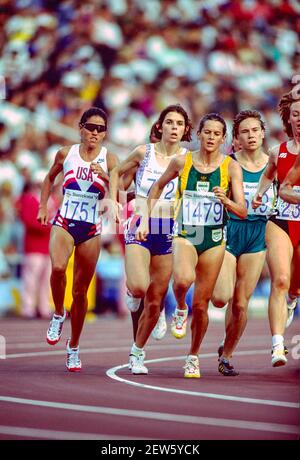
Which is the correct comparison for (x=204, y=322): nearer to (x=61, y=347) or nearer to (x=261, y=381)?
(x=261, y=381)

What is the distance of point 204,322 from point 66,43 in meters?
13.0

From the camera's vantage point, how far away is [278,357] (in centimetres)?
1005

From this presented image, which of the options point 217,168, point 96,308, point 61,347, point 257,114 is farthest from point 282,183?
point 96,308

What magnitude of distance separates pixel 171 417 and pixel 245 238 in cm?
366

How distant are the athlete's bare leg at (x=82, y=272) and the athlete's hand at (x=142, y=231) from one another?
0.64 metres

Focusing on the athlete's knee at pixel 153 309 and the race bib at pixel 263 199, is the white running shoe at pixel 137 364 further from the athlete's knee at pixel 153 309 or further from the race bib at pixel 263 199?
the race bib at pixel 263 199

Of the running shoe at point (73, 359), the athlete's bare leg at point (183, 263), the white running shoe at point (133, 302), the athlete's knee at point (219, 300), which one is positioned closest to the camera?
the athlete's bare leg at point (183, 263)

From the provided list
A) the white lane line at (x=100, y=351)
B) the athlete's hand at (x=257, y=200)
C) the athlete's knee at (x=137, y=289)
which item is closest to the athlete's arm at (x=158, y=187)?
the athlete's knee at (x=137, y=289)

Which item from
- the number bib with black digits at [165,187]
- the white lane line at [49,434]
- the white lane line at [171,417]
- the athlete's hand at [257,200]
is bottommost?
the white lane line at [49,434]

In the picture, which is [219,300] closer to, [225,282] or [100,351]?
[225,282]

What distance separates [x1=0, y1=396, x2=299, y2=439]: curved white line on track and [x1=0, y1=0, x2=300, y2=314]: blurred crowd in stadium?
1167 cm

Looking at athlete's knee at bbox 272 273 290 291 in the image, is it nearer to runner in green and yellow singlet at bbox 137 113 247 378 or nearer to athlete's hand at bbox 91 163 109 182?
runner in green and yellow singlet at bbox 137 113 247 378

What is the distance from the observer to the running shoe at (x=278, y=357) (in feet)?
32.9

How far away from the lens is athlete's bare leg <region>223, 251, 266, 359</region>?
11.4 metres
